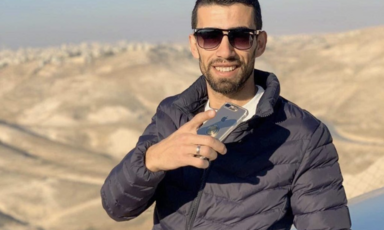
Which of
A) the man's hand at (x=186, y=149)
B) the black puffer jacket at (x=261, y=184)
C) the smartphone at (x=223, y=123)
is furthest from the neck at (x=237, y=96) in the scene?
the man's hand at (x=186, y=149)

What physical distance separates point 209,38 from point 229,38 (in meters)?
0.08

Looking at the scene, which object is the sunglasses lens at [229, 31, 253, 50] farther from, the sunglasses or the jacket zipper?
the jacket zipper

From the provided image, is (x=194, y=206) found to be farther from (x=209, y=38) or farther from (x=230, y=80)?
(x=209, y=38)

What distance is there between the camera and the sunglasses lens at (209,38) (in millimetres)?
2400

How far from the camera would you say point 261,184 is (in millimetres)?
2328

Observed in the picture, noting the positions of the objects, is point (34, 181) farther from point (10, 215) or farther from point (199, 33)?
point (199, 33)

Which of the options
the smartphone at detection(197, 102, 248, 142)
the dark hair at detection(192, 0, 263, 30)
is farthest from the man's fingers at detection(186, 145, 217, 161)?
the dark hair at detection(192, 0, 263, 30)

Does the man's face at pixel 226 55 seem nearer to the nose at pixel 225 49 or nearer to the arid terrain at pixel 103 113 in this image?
the nose at pixel 225 49

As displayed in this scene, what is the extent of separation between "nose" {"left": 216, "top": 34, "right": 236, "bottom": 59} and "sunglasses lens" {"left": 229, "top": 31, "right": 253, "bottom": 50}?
0.06 feet

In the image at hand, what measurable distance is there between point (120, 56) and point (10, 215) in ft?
71.3

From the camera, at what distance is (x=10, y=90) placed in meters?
27.6

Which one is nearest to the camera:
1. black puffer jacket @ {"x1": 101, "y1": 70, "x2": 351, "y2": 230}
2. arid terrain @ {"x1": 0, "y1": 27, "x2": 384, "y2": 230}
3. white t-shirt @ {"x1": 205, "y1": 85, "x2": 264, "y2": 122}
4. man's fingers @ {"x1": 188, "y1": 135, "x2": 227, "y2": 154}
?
man's fingers @ {"x1": 188, "y1": 135, "x2": 227, "y2": 154}

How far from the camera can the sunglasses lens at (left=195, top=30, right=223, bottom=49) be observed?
7.88 feet

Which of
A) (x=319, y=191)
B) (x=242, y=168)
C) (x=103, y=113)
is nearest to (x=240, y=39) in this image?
(x=242, y=168)
